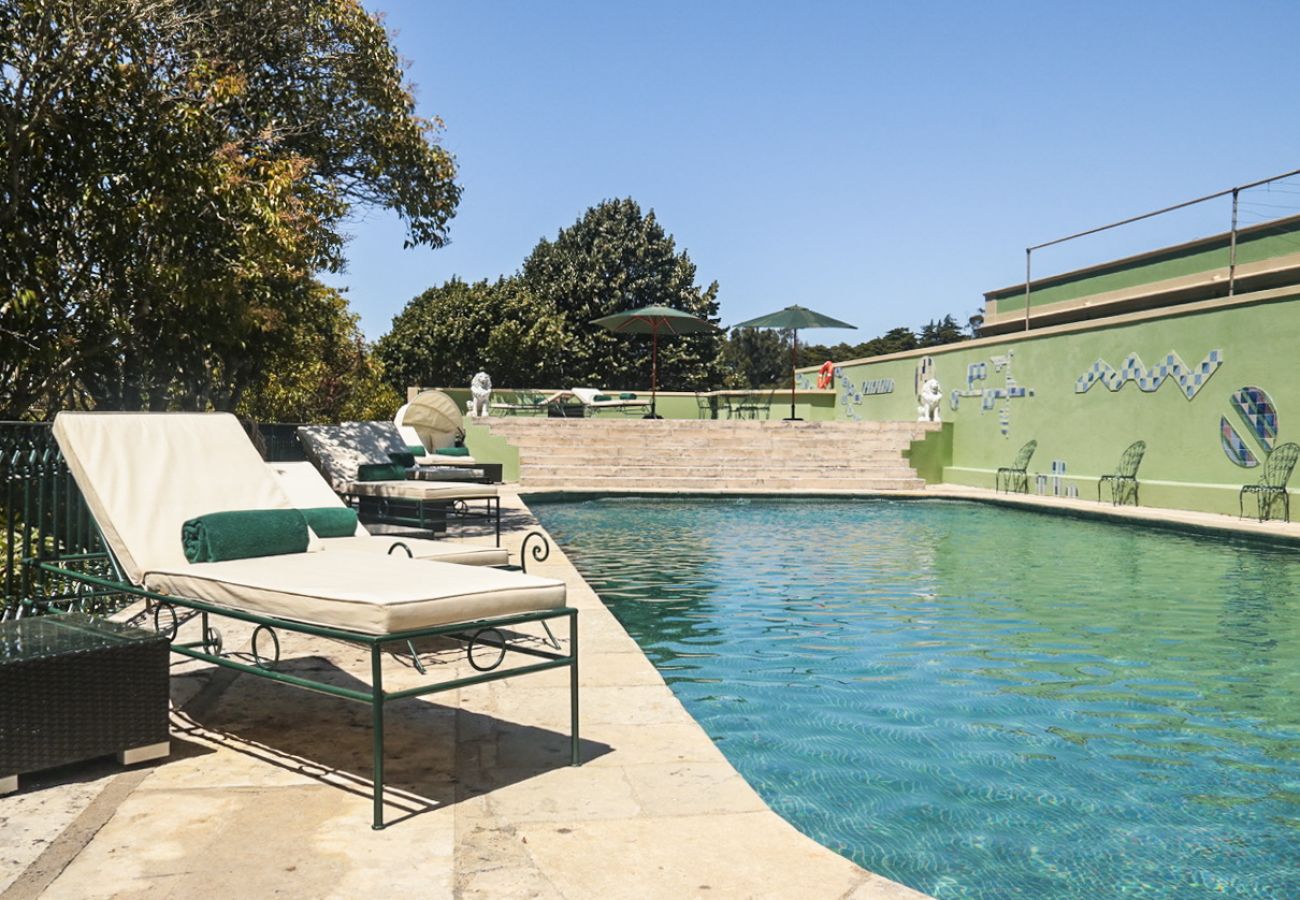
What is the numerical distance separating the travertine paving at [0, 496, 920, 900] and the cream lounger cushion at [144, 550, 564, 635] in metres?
0.53

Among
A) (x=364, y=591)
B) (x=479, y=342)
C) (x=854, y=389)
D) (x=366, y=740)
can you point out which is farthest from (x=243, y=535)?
(x=479, y=342)

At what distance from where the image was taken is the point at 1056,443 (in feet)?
56.7

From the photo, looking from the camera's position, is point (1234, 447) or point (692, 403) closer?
point (1234, 447)

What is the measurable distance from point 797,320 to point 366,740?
18996mm

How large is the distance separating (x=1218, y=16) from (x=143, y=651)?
15396 mm

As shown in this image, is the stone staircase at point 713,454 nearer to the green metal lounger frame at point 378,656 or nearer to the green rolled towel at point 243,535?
the green rolled towel at point 243,535

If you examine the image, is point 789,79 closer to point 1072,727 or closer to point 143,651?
point 1072,727

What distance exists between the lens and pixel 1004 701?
4820 mm

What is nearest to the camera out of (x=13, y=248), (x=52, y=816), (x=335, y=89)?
(x=52, y=816)

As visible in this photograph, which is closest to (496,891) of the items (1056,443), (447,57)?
(447,57)

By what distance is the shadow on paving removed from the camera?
3172 millimetres

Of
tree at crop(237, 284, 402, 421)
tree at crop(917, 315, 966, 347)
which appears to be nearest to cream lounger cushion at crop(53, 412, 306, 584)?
tree at crop(237, 284, 402, 421)

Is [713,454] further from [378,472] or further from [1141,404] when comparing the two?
[378,472]

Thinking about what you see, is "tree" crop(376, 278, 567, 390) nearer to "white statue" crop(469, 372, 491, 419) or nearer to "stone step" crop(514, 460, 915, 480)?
"white statue" crop(469, 372, 491, 419)
